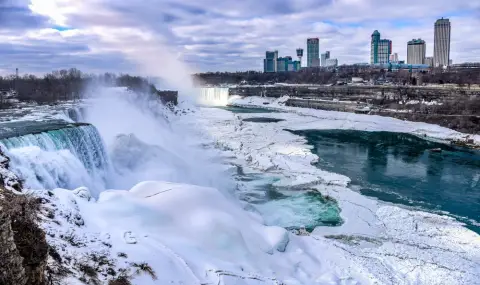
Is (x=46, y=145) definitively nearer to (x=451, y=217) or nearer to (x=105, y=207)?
(x=105, y=207)

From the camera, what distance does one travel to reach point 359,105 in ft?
159

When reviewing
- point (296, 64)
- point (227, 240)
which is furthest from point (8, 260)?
point (296, 64)

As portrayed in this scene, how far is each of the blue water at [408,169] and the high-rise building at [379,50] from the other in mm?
150356

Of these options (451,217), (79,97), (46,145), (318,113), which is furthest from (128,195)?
(318,113)

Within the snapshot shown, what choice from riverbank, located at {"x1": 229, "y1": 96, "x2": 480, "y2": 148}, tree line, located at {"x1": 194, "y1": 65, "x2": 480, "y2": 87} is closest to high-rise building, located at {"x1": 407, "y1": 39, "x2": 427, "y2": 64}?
tree line, located at {"x1": 194, "y1": 65, "x2": 480, "y2": 87}

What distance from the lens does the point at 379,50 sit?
172625mm

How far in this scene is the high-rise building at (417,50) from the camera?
529 feet

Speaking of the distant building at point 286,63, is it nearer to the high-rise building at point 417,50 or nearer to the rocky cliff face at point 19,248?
the high-rise building at point 417,50

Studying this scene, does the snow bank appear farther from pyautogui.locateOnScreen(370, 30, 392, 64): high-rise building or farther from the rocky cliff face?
pyautogui.locateOnScreen(370, 30, 392, 64): high-rise building

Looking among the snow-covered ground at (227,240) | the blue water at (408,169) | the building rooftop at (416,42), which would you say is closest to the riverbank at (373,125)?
the blue water at (408,169)

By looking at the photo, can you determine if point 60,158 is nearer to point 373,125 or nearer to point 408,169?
point 408,169

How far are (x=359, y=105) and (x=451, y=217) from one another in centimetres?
3648

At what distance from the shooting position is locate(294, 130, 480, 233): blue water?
15.2 meters

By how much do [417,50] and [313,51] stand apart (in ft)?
153
